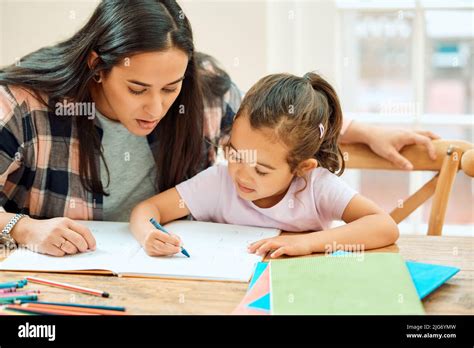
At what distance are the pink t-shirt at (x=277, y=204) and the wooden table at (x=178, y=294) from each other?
0.32 metres

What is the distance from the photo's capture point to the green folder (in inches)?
40.1

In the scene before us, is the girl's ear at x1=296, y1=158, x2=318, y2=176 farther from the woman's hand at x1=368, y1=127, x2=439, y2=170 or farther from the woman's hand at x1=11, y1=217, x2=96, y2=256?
the woman's hand at x1=11, y1=217, x2=96, y2=256

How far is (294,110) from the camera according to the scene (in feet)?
4.82

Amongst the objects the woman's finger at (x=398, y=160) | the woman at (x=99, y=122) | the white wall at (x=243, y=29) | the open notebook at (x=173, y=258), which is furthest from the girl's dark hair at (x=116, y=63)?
the white wall at (x=243, y=29)

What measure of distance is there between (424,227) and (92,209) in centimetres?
138

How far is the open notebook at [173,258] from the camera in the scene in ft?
4.00

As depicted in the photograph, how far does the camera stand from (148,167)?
173 centimetres

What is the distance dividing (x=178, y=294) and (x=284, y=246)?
26 cm

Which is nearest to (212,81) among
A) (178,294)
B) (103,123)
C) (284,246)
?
(103,123)

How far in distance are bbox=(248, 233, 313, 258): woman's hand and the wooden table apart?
15 centimetres

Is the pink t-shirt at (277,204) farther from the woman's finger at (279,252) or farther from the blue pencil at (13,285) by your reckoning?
the blue pencil at (13,285)

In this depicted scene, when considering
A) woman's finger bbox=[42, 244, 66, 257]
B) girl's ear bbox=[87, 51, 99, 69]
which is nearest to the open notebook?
woman's finger bbox=[42, 244, 66, 257]

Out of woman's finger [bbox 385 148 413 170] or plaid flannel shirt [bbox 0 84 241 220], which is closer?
plaid flannel shirt [bbox 0 84 241 220]
